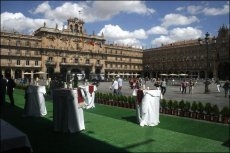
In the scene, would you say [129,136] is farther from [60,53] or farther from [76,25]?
[76,25]

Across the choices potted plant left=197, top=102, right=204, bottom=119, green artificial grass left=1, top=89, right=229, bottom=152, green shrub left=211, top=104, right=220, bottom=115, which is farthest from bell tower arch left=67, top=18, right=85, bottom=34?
green shrub left=211, top=104, right=220, bottom=115

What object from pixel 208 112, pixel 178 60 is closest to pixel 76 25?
pixel 178 60

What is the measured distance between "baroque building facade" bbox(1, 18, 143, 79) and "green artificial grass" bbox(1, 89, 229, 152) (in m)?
44.7

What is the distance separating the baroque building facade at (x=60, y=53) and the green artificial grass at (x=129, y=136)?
147 feet

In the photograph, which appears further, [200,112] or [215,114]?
[200,112]

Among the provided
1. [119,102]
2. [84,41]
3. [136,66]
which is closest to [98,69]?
[84,41]

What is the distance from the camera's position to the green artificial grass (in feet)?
21.6

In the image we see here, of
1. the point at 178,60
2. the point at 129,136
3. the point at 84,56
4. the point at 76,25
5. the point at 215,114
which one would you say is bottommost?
the point at 129,136

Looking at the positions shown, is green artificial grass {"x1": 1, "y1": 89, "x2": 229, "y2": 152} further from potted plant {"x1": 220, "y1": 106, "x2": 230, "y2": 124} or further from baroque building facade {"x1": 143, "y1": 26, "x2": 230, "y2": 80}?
baroque building facade {"x1": 143, "y1": 26, "x2": 230, "y2": 80}

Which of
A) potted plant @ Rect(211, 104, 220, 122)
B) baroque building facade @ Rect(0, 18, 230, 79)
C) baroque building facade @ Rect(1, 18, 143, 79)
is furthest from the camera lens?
baroque building facade @ Rect(0, 18, 230, 79)

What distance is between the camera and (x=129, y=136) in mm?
7711

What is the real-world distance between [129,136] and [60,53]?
63.9 meters

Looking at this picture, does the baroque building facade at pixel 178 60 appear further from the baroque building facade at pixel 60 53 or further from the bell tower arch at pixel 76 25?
the bell tower arch at pixel 76 25

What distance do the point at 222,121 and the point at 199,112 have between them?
101 cm
